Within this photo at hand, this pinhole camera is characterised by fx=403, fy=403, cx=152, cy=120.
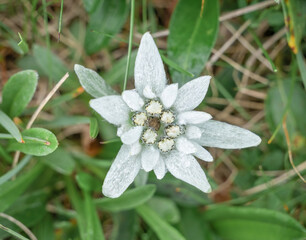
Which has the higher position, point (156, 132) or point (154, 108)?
point (154, 108)

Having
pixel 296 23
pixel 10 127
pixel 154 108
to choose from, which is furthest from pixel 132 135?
pixel 296 23

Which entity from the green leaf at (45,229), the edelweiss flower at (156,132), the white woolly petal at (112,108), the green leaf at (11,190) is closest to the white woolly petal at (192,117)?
the edelweiss flower at (156,132)

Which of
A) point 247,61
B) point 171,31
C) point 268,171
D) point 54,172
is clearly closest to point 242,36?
point 247,61

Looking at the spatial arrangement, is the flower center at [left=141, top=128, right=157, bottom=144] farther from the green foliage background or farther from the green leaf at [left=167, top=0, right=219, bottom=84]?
the green leaf at [left=167, top=0, right=219, bottom=84]

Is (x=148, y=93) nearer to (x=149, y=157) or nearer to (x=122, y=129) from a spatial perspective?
(x=122, y=129)

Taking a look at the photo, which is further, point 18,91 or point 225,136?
point 18,91

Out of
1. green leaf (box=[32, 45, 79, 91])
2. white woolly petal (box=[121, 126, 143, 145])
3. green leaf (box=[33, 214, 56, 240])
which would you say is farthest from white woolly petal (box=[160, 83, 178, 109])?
green leaf (box=[33, 214, 56, 240])

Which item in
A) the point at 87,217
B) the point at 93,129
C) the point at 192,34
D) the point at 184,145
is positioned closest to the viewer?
the point at 184,145
